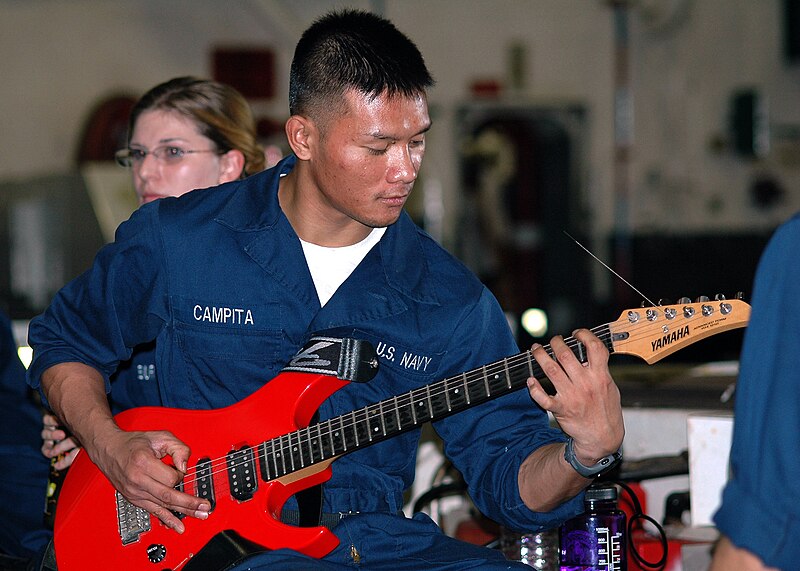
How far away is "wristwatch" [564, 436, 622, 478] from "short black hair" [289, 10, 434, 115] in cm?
78

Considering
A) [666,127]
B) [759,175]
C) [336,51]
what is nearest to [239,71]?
[666,127]

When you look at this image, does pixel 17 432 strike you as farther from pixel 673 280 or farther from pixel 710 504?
pixel 673 280

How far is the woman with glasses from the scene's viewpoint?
3.08 m

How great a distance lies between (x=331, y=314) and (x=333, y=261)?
0.48 ft

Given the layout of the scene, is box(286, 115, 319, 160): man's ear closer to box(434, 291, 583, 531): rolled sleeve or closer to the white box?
box(434, 291, 583, 531): rolled sleeve

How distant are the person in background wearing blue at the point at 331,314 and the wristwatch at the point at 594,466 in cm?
5

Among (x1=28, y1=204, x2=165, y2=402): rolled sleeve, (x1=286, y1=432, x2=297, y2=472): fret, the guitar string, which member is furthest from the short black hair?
(x1=286, y1=432, x2=297, y2=472): fret

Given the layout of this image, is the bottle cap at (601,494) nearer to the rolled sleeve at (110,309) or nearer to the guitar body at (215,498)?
the guitar body at (215,498)

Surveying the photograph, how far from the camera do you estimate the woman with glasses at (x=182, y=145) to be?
3.08 m

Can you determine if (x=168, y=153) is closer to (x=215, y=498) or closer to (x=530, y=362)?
(x=215, y=498)

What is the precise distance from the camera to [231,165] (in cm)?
316

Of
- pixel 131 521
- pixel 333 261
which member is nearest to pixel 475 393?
pixel 333 261

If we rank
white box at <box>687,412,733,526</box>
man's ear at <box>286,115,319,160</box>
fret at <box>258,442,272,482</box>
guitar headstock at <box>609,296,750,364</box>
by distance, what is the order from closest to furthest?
1. guitar headstock at <box>609,296,750,364</box>
2. fret at <box>258,442,272,482</box>
3. man's ear at <box>286,115,319,160</box>
4. white box at <box>687,412,733,526</box>

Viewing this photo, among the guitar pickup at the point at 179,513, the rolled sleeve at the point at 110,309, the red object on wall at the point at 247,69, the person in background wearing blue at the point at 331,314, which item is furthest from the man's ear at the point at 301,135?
the red object on wall at the point at 247,69
